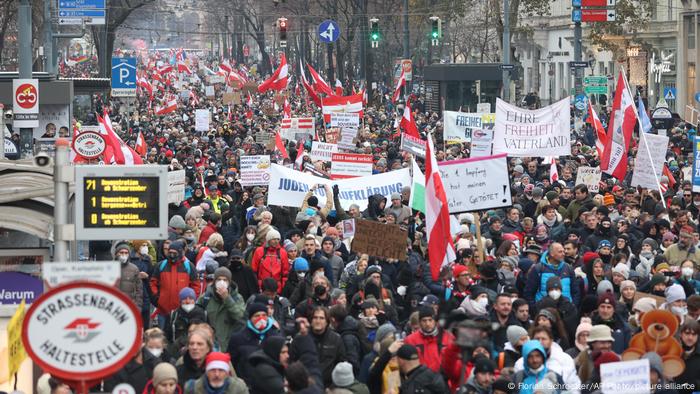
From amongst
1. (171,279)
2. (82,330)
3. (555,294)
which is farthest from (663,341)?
(171,279)

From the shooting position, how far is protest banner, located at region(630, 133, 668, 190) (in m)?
20.9

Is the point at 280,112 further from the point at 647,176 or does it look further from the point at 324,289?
the point at 324,289

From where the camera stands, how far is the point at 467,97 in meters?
54.1

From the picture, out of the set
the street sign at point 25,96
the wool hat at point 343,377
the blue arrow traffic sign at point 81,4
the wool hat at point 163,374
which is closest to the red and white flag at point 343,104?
the blue arrow traffic sign at point 81,4

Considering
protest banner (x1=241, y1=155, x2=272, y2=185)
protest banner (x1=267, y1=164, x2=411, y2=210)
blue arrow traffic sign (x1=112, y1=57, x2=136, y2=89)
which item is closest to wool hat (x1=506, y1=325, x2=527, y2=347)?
protest banner (x1=267, y1=164, x2=411, y2=210)

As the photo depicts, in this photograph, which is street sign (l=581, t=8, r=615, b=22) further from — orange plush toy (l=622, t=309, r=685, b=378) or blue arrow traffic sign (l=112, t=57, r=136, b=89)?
orange plush toy (l=622, t=309, r=685, b=378)

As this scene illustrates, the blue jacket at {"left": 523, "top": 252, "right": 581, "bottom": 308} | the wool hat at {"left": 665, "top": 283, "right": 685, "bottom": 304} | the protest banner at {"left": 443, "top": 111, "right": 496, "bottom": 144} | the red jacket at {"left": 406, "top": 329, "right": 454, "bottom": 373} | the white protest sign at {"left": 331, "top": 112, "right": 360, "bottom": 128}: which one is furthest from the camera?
the white protest sign at {"left": 331, "top": 112, "right": 360, "bottom": 128}

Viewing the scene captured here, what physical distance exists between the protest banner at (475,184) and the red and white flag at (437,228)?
207 cm

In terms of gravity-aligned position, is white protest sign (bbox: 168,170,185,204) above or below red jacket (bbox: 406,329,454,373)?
above

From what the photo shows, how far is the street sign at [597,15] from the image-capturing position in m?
42.4

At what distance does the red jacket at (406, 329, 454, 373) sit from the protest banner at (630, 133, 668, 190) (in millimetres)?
10103

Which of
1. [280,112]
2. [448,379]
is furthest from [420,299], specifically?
[280,112]

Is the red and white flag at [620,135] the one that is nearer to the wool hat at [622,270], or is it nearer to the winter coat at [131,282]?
the wool hat at [622,270]

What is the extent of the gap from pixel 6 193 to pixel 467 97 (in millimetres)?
42440
